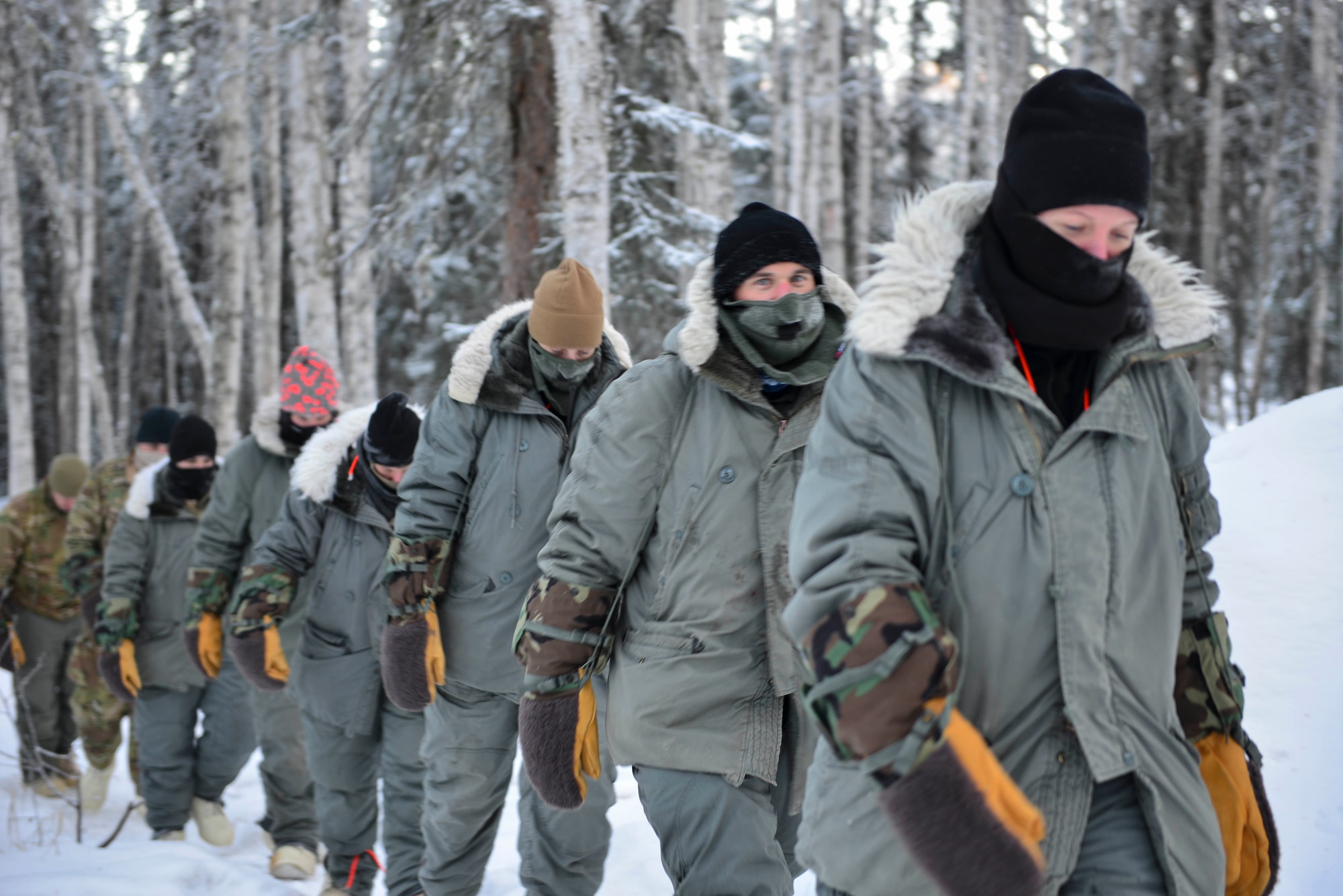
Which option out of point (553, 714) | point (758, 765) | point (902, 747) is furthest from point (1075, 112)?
point (553, 714)

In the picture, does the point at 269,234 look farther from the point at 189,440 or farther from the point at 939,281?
the point at 939,281

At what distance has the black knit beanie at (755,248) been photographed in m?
2.79

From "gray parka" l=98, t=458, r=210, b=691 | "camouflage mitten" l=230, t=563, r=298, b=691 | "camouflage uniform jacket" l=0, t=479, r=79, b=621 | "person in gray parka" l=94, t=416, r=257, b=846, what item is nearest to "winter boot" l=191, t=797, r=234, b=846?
"person in gray parka" l=94, t=416, r=257, b=846

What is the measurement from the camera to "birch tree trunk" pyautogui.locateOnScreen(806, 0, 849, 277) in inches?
501

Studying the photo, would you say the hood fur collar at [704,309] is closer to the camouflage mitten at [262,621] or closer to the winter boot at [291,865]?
the camouflage mitten at [262,621]

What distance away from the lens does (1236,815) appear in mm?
1972

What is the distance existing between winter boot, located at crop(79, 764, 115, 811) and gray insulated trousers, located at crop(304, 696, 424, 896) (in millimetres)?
2956

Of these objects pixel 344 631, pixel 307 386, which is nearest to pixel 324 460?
pixel 344 631

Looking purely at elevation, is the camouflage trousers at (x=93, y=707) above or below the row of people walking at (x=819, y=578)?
below

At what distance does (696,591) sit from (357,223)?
988 centimetres

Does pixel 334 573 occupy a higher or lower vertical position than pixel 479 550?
lower

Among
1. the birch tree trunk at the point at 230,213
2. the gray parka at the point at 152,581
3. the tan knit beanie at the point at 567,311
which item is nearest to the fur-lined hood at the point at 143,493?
the gray parka at the point at 152,581

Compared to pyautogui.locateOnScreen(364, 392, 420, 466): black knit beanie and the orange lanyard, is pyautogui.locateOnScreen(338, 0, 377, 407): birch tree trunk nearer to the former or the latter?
pyautogui.locateOnScreen(364, 392, 420, 466): black knit beanie

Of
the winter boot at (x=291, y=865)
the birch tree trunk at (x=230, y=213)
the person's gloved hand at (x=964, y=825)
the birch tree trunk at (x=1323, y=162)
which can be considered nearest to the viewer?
the person's gloved hand at (x=964, y=825)
